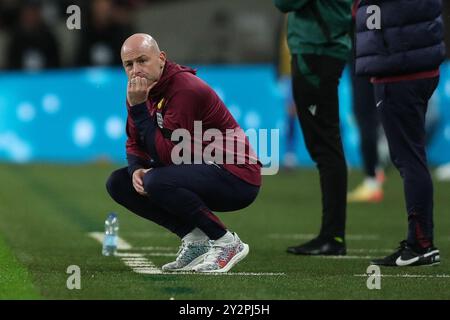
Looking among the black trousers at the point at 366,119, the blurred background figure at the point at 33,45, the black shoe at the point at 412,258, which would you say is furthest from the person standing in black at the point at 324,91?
the blurred background figure at the point at 33,45

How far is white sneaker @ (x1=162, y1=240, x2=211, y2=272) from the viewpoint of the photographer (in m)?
6.57

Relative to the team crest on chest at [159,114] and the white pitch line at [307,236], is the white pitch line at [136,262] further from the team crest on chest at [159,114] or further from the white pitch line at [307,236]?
the white pitch line at [307,236]

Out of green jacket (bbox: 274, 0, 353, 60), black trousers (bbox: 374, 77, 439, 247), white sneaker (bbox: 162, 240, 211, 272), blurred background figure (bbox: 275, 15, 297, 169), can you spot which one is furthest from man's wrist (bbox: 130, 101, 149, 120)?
blurred background figure (bbox: 275, 15, 297, 169)

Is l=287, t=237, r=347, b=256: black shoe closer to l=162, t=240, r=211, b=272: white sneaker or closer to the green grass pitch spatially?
the green grass pitch

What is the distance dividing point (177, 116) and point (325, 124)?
1589mm

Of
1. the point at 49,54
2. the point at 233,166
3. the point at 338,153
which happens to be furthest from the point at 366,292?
the point at 49,54

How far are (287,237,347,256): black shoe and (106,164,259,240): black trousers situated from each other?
104 centimetres

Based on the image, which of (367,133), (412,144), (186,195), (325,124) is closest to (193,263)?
(186,195)

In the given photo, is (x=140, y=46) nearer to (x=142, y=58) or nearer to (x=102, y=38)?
(x=142, y=58)

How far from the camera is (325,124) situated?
7.65m

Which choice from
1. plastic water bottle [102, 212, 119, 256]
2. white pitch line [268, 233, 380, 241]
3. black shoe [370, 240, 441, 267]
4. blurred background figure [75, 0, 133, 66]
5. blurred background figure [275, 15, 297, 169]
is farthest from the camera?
blurred background figure [75, 0, 133, 66]
